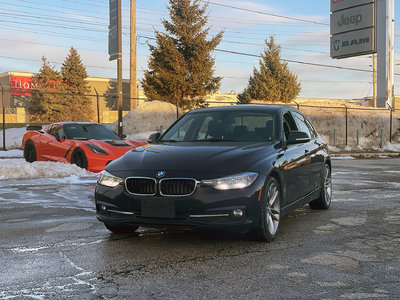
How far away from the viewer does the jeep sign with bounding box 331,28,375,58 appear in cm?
3282

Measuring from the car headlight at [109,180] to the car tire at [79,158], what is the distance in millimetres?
6836

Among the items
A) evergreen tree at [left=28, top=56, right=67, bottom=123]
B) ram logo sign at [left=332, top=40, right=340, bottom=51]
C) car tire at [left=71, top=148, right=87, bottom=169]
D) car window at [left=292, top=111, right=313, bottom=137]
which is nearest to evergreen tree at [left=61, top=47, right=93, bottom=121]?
evergreen tree at [left=28, top=56, right=67, bottom=123]

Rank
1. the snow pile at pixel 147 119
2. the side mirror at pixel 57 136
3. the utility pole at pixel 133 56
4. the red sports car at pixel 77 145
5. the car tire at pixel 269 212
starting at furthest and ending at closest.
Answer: the utility pole at pixel 133 56 < the snow pile at pixel 147 119 < the side mirror at pixel 57 136 < the red sports car at pixel 77 145 < the car tire at pixel 269 212

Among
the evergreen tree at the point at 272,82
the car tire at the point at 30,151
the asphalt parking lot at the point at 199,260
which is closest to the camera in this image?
the asphalt parking lot at the point at 199,260

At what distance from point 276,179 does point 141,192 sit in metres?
1.58

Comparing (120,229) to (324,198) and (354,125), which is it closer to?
(324,198)

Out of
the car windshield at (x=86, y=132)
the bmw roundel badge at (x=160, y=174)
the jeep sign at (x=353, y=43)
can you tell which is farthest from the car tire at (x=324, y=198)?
the jeep sign at (x=353, y=43)

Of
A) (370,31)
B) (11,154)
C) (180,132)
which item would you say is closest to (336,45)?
(370,31)

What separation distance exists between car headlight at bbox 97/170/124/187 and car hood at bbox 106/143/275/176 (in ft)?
0.18

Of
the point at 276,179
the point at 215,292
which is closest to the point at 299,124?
the point at 276,179

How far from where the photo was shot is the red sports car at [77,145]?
39.0 feet

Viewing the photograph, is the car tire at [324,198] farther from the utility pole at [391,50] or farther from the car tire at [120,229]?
the utility pole at [391,50]

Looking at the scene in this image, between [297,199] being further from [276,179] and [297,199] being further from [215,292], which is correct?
[215,292]

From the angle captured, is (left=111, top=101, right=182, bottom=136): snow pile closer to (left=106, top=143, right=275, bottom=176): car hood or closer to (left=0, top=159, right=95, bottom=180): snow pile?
(left=0, top=159, right=95, bottom=180): snow pile
